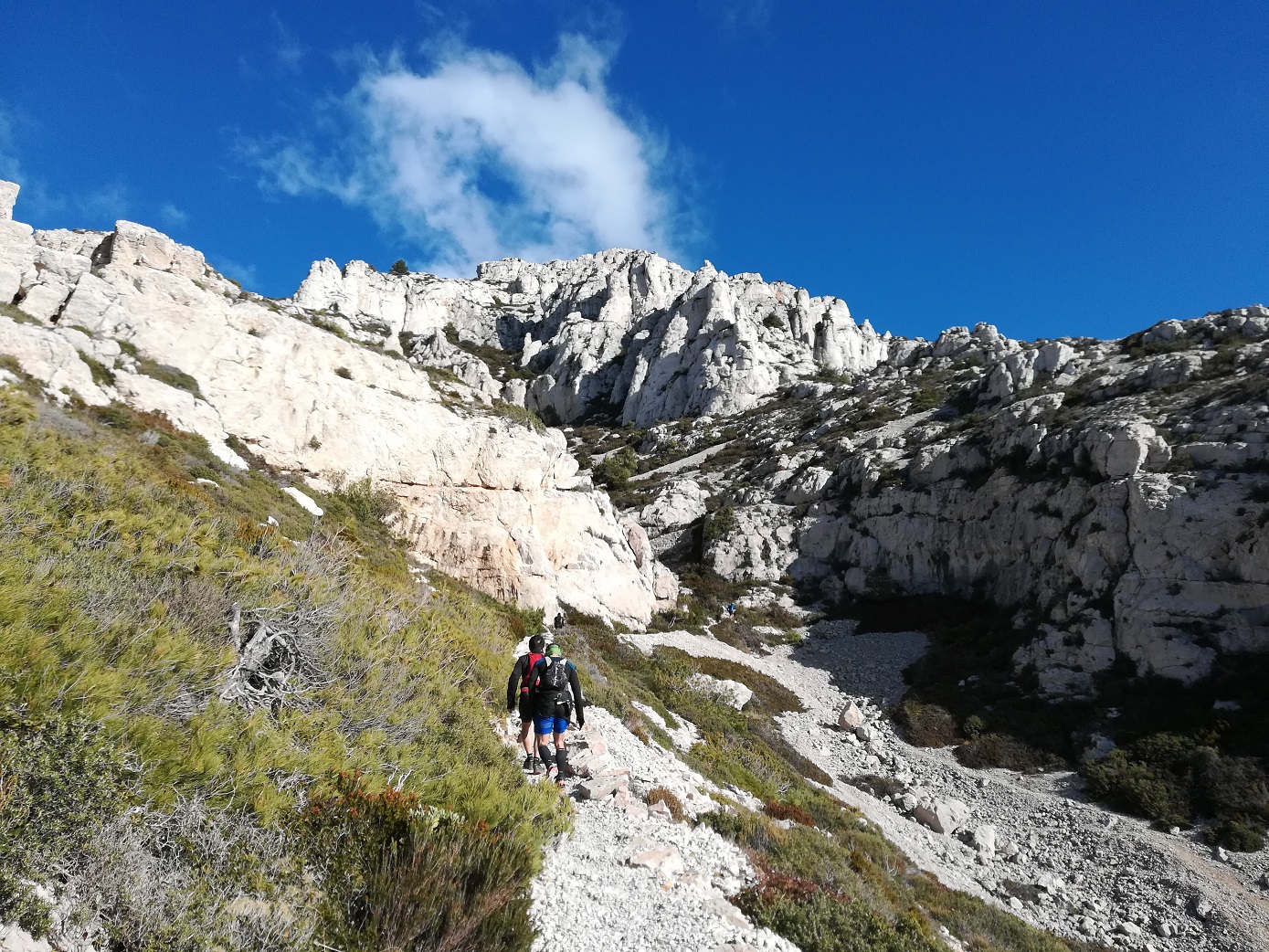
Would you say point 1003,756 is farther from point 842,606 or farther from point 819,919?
point 819,919

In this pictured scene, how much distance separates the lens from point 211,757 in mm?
3453

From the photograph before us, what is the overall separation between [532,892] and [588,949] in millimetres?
641

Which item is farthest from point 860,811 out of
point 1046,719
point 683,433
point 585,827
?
point 683,433

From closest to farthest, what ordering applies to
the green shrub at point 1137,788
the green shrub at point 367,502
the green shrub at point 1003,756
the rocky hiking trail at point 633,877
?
the rocky hiking trail at point 633,877, the green shrub at point 1137,788, the green shrub at point 1003,756, the green shrub at point 367,502

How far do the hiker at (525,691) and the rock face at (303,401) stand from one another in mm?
13882

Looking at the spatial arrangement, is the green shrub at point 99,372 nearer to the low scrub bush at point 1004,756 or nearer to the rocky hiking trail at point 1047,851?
the rocky hiking trail at point 1047,851

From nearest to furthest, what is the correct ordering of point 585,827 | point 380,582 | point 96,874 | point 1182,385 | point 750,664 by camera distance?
1. point 96,874
2. point 585,827
3. point 380,582
4. point 750,664
5. point 1182,385

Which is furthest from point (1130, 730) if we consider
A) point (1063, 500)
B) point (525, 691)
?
point (525, 691)

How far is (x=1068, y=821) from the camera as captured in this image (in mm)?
14266

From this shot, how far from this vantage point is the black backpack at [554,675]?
267 inches

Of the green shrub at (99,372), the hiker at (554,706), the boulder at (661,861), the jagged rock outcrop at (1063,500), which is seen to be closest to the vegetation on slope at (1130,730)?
the jagged rock outcrop at (1063,500)

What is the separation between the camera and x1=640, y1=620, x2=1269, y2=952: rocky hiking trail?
10844mm

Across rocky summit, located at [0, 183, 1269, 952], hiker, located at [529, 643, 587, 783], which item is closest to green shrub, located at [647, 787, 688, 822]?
rocky summit, located at [0, 183, 1269, 952]

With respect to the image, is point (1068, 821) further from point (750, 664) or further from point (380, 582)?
point (380, 582)
